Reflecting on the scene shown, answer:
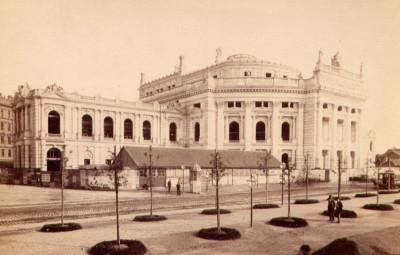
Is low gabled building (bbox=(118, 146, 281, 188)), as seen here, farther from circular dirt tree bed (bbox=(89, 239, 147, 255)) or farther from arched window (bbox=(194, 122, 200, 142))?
circular dirt tree bed (bbox=(89, 239, 147, 255))

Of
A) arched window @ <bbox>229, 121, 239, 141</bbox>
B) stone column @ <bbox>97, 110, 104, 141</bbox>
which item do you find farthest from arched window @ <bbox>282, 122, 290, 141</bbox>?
stone column @ <bbox>97, 110, 104, 141</bbox>

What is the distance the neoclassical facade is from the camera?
54750mm

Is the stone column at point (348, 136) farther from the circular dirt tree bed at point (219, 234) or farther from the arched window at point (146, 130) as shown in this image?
the circular dirt tree bed at point (219, 234)

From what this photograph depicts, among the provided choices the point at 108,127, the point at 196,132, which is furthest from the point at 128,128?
the point at 196,132

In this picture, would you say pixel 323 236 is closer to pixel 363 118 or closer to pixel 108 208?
pixel 108 208

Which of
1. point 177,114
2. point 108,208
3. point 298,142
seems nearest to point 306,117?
point 298,142

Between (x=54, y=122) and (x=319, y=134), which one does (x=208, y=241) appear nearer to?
(x=54, y=122)

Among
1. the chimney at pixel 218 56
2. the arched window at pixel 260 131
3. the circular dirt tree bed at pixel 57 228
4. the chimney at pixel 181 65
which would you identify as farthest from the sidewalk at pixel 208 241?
the chimney at pixel 181 65

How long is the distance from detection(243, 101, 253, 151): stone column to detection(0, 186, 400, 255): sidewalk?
1664 inches

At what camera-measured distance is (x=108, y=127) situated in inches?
2384

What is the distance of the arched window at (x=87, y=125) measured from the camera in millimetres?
57312

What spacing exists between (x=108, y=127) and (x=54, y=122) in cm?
967

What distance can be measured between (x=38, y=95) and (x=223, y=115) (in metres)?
32.8

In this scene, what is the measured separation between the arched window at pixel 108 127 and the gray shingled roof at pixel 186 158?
1678 centimetres
